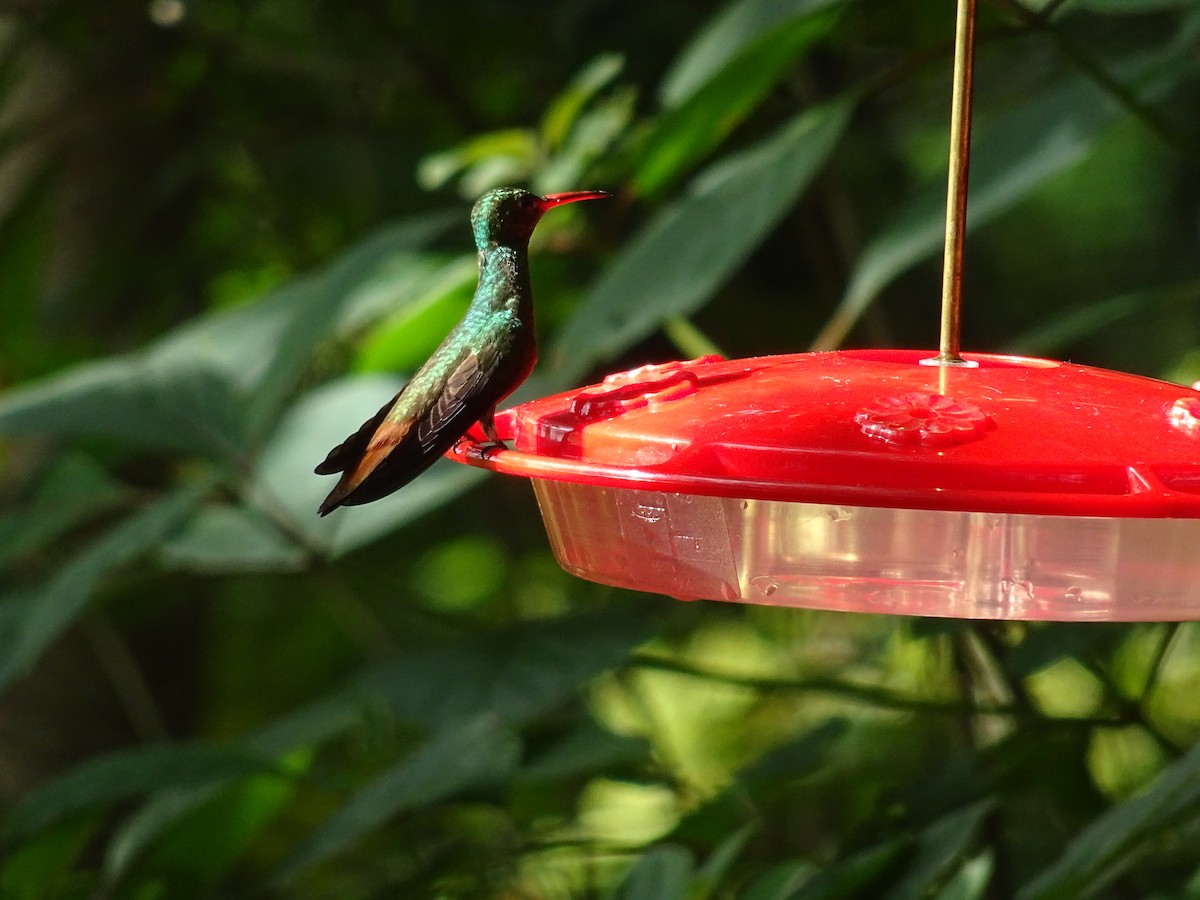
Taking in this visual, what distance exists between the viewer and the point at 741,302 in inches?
119

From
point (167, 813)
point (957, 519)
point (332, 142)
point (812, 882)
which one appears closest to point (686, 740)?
point (332, 142)

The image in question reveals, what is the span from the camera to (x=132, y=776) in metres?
1.86

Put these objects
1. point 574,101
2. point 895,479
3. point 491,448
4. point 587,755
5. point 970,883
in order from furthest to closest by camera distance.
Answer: point 574,101 < point 587,755 < point 970,883 < point 491,448 < point 895,479

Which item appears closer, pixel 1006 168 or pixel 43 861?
pixel 1006 168

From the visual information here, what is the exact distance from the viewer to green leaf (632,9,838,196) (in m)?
1.62

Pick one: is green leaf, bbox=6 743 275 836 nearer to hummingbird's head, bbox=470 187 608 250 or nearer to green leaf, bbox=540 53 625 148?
hummingbird's head, bbox=470 187 608 250

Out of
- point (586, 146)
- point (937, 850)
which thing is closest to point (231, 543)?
point (586, 146)

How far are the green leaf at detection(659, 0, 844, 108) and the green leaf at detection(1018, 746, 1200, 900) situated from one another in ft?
2.74

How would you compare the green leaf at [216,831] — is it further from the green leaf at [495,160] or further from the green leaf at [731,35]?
the green leaf at [731,35]

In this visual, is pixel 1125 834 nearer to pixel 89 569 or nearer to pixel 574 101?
pixel 89 569

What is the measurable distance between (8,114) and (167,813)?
1.96 m

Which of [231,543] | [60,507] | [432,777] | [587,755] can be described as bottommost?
[587,755]

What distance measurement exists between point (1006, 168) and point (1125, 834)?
0.86 meters

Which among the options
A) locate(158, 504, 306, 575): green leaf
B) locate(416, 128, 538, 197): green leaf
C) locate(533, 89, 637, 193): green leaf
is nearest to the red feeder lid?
locate(158, 504, 306, 575): green leaf
